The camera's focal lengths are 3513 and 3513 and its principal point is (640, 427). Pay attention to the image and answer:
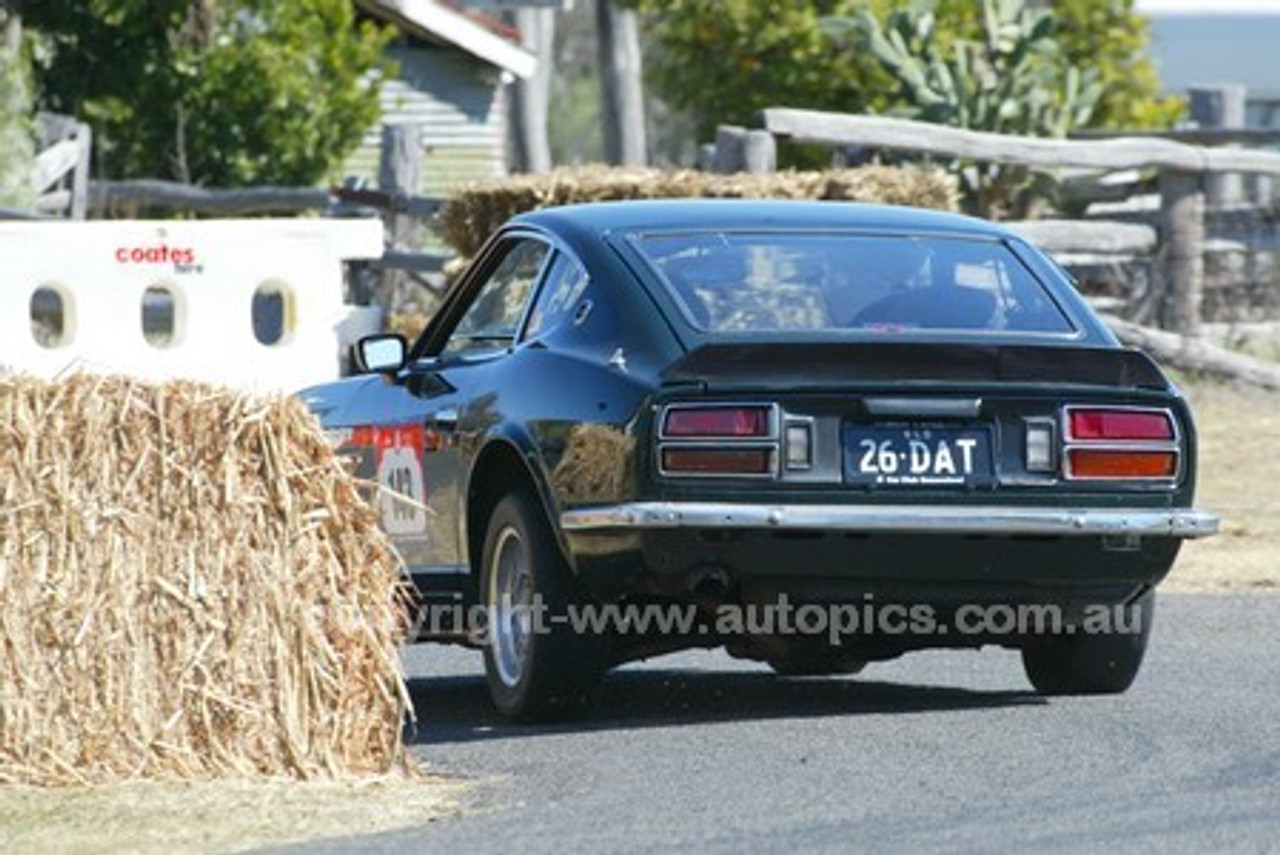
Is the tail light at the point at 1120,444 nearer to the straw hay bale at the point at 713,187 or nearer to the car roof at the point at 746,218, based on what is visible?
the car roof at the point at 746,218

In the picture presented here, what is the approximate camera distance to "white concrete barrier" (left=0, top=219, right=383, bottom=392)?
21172 millimetres

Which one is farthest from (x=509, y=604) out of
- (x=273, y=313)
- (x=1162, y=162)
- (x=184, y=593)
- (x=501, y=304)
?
(x=273, y=313)

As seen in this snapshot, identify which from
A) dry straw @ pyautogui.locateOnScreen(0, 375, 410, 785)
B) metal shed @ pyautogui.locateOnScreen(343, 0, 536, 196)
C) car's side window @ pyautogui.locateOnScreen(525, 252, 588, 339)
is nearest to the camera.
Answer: dry straw @ pyautogui.locateOnScreen(0, 375, 410, 785)

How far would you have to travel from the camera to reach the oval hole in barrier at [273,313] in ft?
72.5

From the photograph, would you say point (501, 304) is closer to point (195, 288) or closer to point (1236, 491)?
point (1236, 491)

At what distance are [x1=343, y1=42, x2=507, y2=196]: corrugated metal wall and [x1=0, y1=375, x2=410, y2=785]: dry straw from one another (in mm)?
33830

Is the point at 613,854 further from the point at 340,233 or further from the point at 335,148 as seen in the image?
the point at 335,148

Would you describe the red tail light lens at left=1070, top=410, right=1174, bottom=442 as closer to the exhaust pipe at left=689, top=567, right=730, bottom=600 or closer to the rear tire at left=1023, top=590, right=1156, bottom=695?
the rear tire at left=1023, top=590, right=1156, bottom=695

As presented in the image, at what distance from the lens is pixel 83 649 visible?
27.5 ft

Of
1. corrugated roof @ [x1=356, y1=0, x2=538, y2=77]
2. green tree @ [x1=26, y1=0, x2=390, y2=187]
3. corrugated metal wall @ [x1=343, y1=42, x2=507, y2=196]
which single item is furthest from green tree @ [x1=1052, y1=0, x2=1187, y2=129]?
corrugated metal wall @ [x1=343, y1=42, x2=507, y2=196]

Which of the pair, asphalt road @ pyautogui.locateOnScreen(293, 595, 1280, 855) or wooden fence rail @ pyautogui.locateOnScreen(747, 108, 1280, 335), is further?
wooden fence rail @ pyautogui.locateOnScreen(747, 108, 1280, 335)

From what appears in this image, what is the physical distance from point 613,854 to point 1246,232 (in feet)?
54.2

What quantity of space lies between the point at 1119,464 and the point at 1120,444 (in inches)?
2.1

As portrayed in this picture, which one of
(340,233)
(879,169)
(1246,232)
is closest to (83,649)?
(879,169)
